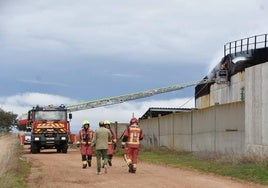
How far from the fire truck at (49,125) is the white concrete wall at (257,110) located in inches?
559

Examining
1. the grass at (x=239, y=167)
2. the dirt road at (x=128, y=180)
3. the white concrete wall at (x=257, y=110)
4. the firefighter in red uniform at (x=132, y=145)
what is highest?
the white concrete wall at (x=257, y=110)

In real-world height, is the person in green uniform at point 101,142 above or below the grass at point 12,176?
above

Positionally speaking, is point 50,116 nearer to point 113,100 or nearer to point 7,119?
point 113,100

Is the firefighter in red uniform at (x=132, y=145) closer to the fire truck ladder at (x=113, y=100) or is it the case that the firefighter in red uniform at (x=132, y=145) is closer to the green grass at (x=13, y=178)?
the green grass at (x=13, y=178)

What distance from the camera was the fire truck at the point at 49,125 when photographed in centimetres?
3425

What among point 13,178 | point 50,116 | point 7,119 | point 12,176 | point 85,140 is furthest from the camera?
point 7,119

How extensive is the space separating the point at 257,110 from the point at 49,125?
16.2 m

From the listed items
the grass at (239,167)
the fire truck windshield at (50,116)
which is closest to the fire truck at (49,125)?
the fire truck windshield at (50,116)

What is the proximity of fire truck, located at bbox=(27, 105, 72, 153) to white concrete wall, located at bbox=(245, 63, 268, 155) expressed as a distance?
1419cm

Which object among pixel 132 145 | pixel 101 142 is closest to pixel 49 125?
pixel 101 142

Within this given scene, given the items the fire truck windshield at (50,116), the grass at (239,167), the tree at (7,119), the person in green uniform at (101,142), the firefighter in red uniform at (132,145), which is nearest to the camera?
the grass at (239,167)

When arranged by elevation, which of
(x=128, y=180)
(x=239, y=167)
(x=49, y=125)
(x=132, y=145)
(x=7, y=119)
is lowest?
(x=128, y=180)

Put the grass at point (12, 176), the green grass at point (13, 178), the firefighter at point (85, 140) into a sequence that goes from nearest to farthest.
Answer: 1. the green grass at point (13, 178)
2. the grass at point (12, 176)
3. the firefighter at point (85, 140)

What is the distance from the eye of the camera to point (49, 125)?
1352 inches
